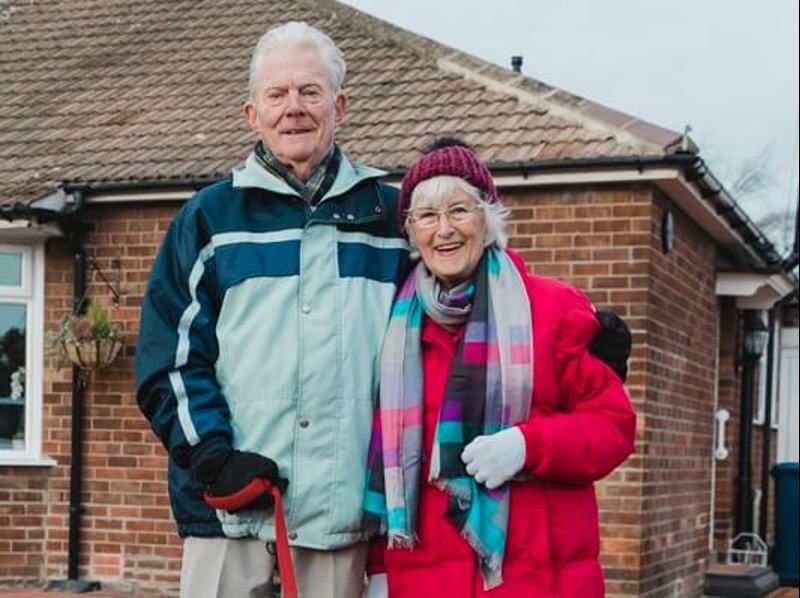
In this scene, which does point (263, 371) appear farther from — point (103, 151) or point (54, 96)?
point (54, 96)

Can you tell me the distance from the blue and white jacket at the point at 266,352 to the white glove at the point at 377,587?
0.13 metres

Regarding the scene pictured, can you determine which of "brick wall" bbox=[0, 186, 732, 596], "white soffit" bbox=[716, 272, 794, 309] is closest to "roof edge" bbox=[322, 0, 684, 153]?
"brick wall" bbox=[0, 186, 732, 596]

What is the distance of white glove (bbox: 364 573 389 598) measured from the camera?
8.66 feet

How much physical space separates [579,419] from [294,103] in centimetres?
90

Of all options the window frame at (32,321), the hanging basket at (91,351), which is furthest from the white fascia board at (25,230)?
the hanging basket at (91,351)

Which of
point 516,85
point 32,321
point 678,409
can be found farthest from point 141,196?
point 678,409

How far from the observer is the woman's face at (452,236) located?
8.40 feet

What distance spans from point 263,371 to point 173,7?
27.4ft

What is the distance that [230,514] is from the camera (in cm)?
252

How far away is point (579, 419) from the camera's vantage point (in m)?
2.50

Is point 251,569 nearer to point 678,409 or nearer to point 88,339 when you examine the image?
point 88,339

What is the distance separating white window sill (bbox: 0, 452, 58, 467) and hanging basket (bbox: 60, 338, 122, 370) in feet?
2.44

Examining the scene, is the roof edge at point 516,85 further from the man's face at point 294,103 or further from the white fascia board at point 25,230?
the man's face at point 294,103

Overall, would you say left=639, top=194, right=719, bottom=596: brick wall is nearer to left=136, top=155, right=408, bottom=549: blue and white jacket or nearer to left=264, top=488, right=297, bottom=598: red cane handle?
left=136, top=155, right=408, bottom=549: blue and white jacket
